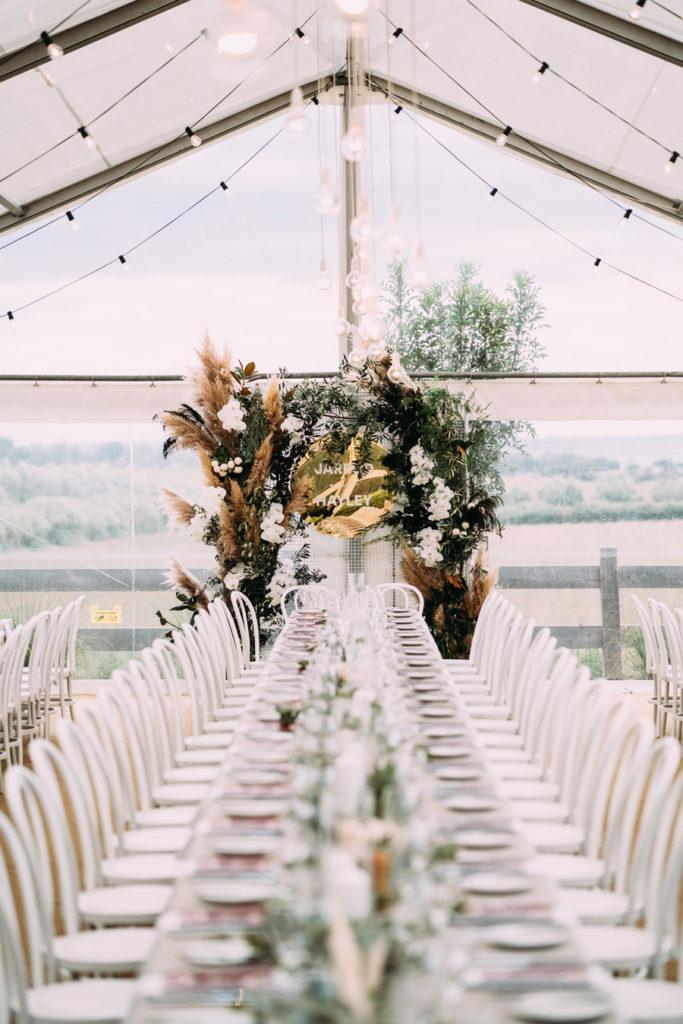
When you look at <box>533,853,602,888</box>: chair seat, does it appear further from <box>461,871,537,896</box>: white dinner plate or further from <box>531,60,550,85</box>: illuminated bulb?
<box>531,60,550,85</box>: illuminated bulb

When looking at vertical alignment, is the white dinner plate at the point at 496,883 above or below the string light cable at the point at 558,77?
below

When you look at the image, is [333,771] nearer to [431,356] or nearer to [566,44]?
[566,44]

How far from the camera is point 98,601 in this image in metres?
9.59

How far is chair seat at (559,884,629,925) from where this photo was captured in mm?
3047

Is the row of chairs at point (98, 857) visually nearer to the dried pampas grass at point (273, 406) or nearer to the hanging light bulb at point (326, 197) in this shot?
the hanging light bulb at point (326, 197)

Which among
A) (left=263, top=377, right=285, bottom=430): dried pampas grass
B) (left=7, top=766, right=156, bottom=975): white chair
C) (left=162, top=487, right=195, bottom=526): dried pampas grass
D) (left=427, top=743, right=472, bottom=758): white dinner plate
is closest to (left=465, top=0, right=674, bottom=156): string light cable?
(left=263, top=377, right=285, bottom=430): dried pampas grass

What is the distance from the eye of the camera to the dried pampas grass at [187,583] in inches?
343

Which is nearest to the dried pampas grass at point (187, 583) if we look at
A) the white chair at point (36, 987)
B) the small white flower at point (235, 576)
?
the small white flower at point (235, 576)

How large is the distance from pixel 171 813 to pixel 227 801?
0.69 metres

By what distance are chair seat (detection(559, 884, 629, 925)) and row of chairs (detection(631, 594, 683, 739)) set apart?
12.7 ft

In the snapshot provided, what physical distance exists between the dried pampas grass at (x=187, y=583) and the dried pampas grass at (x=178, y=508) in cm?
34

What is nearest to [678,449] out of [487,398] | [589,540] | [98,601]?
[589,540]

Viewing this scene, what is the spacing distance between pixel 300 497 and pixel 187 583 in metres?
1.16

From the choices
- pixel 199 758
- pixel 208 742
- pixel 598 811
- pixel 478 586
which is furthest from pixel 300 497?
pixel 598 811
